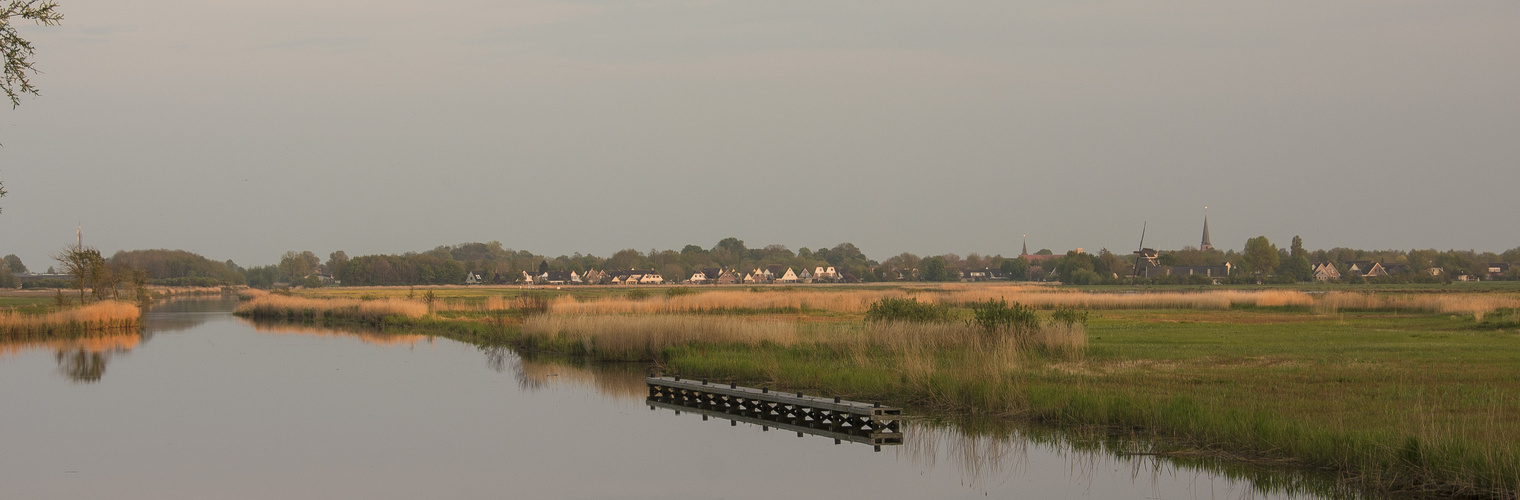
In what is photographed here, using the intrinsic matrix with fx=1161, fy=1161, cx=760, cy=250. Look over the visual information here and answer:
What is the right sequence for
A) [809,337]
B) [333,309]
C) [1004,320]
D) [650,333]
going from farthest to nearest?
[333,309], [650,333], [809,337], [1004,320]

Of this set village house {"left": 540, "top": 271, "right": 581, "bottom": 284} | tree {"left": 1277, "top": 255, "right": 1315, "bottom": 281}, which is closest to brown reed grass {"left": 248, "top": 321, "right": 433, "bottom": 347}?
village house {"left": 540, "top": 271, "right": 581, "bottom": 284}

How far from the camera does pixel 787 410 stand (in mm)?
19000

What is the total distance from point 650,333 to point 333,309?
112 feet

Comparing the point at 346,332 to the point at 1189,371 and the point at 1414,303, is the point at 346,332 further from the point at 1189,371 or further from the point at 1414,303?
the point at 1414,303

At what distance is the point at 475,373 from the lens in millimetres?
29250

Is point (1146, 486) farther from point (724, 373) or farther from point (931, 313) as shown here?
point (931, 313)

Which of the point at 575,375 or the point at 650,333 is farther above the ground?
the point at 650,333

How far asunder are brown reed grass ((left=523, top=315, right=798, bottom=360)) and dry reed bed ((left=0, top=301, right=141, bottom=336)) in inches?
881

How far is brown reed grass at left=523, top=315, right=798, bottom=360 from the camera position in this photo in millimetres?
→ 29625

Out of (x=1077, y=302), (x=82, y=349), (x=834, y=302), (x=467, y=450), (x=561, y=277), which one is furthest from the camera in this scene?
(x=561, y=277)

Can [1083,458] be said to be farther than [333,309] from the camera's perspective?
No

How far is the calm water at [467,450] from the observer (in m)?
13.8

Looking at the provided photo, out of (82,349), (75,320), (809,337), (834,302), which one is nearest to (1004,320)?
(809,337)

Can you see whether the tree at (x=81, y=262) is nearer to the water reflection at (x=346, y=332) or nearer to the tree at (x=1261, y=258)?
Result: the water reflection at (x=346, y=332)
